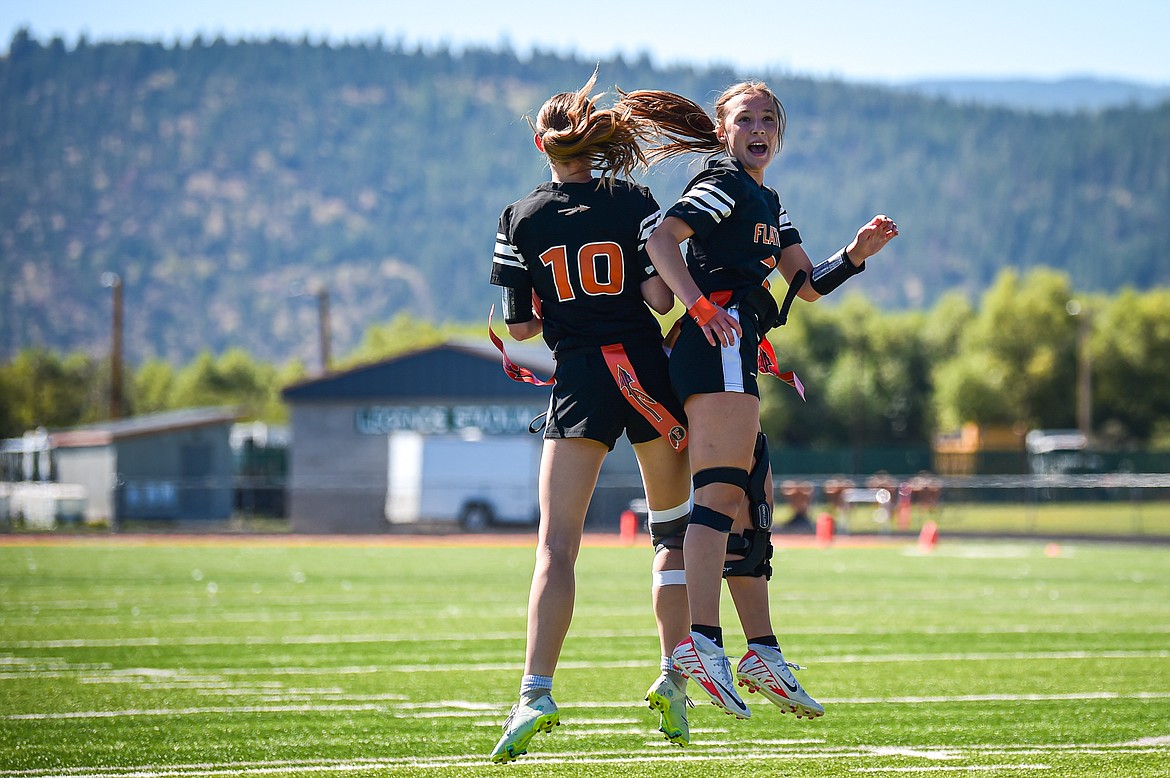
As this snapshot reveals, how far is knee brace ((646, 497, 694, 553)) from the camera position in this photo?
559 centimetres

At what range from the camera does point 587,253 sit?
524cm

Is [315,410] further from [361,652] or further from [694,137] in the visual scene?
[694,137]

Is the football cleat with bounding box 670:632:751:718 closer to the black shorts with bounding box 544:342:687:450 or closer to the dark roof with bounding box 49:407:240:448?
the black shorts with bounding box 544:342:687:450

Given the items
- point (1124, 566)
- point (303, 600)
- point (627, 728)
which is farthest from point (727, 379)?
point (1124, 566)

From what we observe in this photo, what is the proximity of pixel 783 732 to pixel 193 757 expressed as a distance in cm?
254

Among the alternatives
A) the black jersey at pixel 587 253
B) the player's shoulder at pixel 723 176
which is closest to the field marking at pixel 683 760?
the black jersey at pixel 587 253

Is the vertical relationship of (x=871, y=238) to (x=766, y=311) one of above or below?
above

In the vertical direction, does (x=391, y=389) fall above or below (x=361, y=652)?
above

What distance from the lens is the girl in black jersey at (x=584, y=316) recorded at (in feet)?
17.1

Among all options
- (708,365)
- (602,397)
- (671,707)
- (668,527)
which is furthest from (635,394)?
(671,707)

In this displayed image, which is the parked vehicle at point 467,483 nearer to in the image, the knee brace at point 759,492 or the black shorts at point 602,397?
the knee brace at point 759,492

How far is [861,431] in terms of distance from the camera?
271ft

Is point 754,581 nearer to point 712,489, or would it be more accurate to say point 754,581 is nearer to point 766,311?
point 712,489

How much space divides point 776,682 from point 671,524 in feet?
2.42
